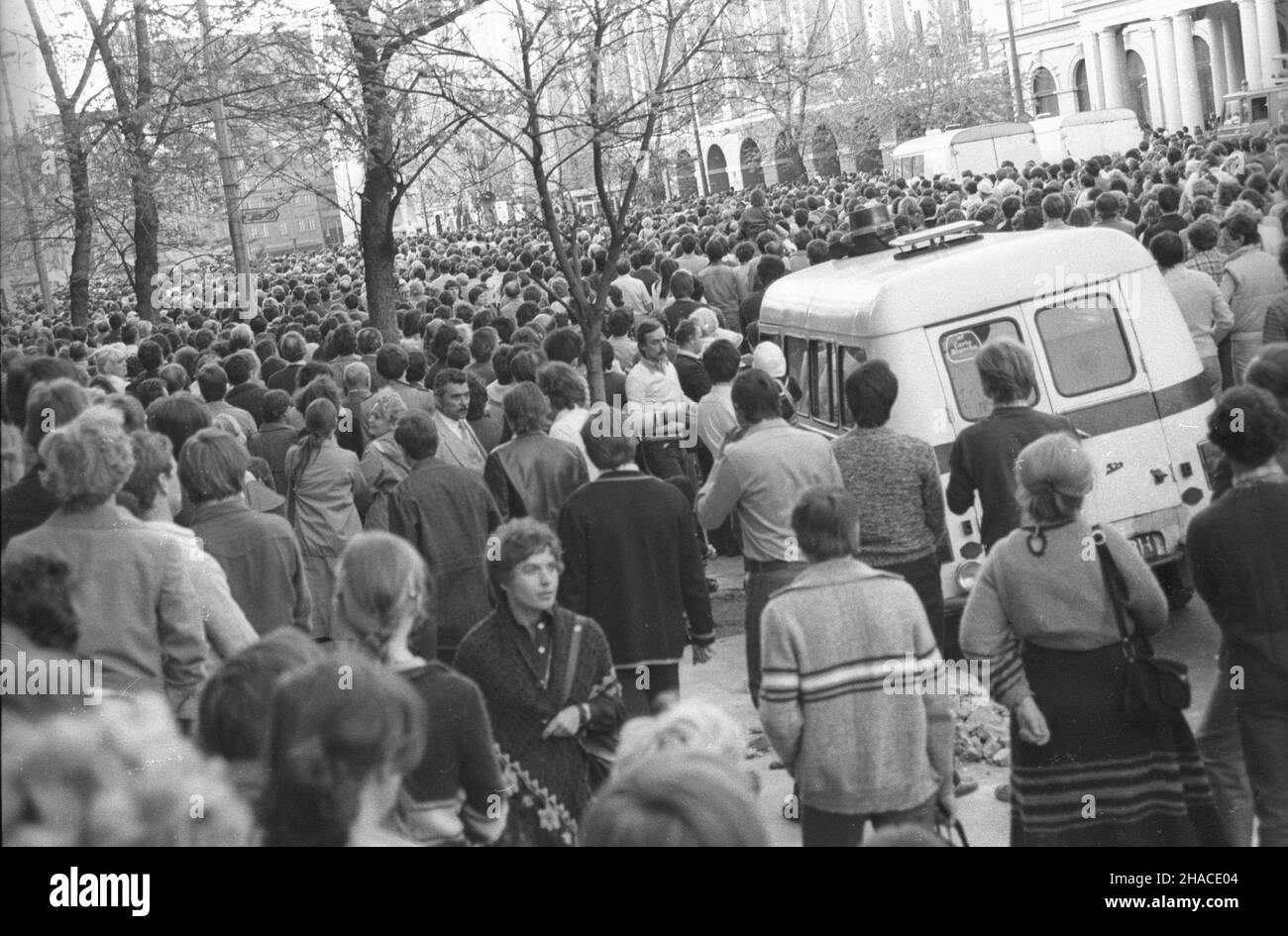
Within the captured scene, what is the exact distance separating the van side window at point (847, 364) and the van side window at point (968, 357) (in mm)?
434

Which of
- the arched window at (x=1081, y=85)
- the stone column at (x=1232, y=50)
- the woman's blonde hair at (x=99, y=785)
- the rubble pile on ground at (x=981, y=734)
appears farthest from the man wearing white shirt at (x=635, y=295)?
the arched window at (x=1081, y=85)

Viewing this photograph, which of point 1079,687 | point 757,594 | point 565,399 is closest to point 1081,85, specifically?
point 565,399

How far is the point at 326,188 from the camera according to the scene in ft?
65.4

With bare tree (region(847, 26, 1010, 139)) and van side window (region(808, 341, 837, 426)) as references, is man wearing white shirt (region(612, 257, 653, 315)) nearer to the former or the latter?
van side window (region(808, 341, 837, 426))

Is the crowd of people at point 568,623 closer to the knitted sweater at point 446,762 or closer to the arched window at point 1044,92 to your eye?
the knitted sweater at point 446,762

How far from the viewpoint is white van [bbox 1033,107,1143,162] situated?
41.9 meters

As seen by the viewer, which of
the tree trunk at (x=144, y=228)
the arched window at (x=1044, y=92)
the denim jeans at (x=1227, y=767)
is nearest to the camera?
the denim jeans at (x=1227, y=767)

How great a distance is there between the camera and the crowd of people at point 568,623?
2.73 meters

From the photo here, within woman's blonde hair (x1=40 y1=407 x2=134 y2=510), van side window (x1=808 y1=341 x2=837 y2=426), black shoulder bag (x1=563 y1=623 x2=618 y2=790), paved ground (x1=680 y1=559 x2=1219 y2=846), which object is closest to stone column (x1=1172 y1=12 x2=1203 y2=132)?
paved ground (x1=680 y1=559 x2=1219 y2=846)

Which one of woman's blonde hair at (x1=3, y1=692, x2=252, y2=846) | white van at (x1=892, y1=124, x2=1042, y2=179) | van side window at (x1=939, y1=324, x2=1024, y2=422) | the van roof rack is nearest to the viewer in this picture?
woman's blonde hair at (x1=3, y1=692, x2=252, y2=846)

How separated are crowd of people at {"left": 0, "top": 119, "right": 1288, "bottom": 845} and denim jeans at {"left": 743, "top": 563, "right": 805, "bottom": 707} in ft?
0.05

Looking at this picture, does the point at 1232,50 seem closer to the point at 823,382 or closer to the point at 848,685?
the point at 823,382

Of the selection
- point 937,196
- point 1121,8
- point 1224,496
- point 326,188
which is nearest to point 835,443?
point 1224,496
